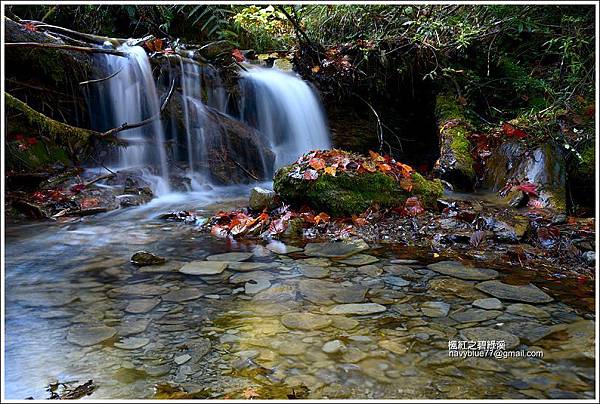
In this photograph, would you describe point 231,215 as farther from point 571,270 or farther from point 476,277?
point 571,270

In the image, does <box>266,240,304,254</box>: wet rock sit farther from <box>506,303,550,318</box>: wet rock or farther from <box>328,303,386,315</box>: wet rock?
<box>506,303,550,318</box>: wet rock

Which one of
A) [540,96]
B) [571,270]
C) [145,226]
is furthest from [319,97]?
[571,270]

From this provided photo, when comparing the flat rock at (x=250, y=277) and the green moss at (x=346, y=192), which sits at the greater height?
the green moss at (x=346, y=192)

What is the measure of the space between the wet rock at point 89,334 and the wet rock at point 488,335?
5.50 ft

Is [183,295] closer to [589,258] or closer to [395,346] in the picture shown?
[395,346]

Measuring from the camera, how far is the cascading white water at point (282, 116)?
26.7 ft

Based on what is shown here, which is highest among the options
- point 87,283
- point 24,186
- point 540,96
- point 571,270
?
point 540,96

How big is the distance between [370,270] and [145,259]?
5.30ft

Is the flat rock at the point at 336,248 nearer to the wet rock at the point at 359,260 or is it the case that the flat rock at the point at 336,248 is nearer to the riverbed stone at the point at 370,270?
the wet rock at the point at 359,260

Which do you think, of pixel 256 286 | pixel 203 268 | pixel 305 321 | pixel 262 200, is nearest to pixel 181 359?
pixel 305 321

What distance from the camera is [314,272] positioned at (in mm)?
3055

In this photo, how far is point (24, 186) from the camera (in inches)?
221

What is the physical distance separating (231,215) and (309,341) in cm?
264

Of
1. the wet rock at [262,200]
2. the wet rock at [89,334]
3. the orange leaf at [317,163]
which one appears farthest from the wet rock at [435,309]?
the wet rock at [262,200]
